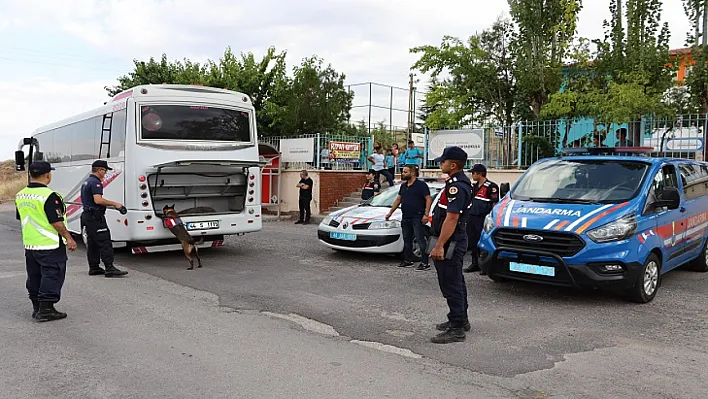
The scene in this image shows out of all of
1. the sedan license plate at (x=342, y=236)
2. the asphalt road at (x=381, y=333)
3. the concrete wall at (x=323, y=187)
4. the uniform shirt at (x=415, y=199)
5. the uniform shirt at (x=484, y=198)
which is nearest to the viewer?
the asphalt road at (x=381, y=333)

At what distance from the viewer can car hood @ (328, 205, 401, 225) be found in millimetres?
10367

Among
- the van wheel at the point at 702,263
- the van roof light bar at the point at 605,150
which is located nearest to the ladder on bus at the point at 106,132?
the van roof light bar at the point at 605,150

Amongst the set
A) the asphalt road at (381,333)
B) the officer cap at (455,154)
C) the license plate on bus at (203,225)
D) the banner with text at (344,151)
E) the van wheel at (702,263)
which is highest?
the banner with text at (344,151)

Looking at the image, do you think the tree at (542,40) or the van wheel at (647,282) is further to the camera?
the tree at (542,40)

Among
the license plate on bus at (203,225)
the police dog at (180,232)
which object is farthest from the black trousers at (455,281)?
the license plate on bus at (203,225)

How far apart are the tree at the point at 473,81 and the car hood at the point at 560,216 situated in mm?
14184

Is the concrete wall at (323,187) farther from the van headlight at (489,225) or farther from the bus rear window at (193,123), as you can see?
the van headlight at (489,225)

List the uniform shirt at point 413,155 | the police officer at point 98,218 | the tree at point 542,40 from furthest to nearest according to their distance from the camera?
the uniform shirt at point 413,155
the tree at point 542,40
the police officer at point 98,218

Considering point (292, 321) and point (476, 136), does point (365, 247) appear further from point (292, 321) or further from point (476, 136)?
point (476, 136)

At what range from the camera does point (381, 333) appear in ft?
19.3

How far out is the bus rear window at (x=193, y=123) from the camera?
1015 centimetres

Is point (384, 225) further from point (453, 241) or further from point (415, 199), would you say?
point (453, 241)

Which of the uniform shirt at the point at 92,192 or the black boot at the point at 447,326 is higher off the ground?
the uniform shirt at the point at 92,192

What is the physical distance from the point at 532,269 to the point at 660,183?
7.61ft
